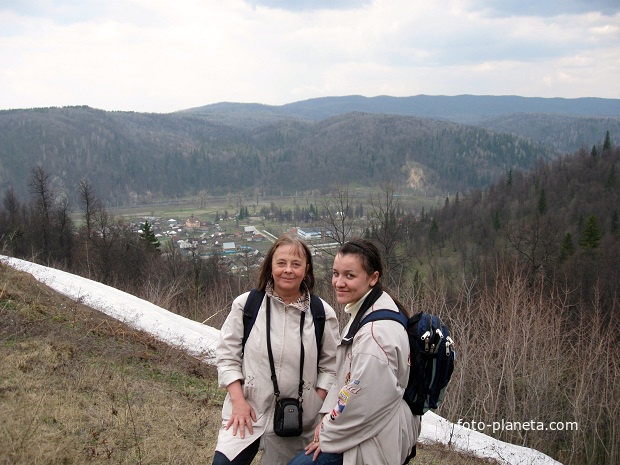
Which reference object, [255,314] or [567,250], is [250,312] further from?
[567,250]

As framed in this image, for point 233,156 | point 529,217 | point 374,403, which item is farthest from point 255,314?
point 233,156

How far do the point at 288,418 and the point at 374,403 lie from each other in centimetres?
65

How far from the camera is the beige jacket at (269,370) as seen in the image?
2.71 m

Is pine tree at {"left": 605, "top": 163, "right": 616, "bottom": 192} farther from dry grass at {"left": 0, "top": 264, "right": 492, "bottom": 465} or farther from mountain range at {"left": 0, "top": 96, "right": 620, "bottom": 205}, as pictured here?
mountain range at {"left": 0, "top": 96, "right": 620, "bottom": 205}

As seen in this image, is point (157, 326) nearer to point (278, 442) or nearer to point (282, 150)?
point (278, 442)

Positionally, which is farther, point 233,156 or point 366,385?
point 233,156

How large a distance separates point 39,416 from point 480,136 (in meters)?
183

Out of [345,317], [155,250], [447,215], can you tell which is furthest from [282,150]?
[345,317]

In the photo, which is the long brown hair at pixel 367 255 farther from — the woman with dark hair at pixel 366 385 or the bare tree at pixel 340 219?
the bare tree at pixel 340 219

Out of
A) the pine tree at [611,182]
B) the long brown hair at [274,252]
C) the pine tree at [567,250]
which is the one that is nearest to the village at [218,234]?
the pine tree at [567,250]

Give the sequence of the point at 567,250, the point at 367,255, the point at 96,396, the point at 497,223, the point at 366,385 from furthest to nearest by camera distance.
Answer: the point at 497,223, the point at 567,250, the point at 96,396, the point at 367,255, the point at 366,385

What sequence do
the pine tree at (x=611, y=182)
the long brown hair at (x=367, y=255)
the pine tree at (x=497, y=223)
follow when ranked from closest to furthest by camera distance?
the long brown hair at (x=367, y=255) → the pine tree at (x=611, y=182) → the pine tree at (x=497, y=223)

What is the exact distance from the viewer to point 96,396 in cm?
510

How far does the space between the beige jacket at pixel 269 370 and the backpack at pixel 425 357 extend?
0.55 metres
